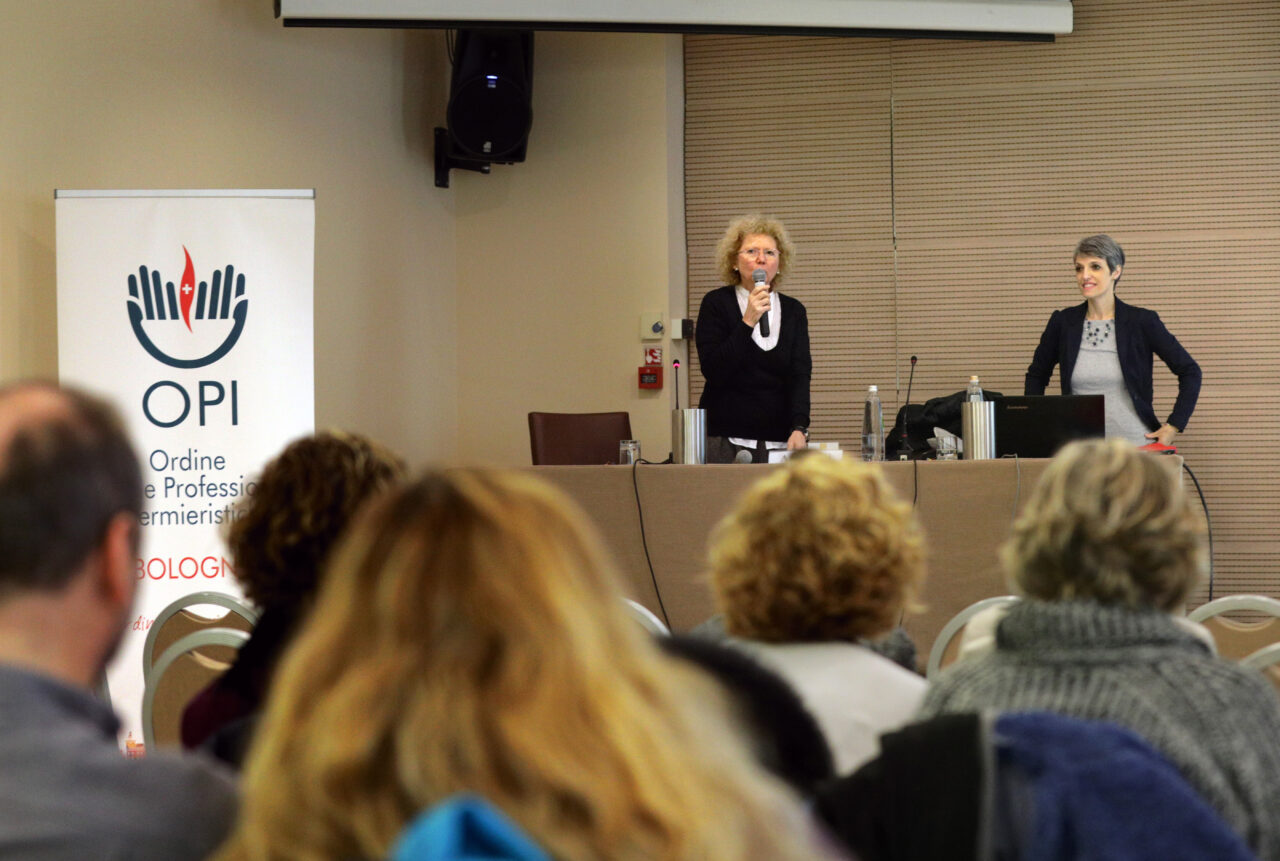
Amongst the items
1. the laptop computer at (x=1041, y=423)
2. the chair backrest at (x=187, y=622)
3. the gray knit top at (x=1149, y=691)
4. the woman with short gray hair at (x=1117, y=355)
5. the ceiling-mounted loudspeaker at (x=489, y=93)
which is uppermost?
the ceiling-mounted loudspeaker at (x=489, y=93)

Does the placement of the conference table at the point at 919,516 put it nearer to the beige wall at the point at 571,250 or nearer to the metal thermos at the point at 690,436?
the metal thermos at the point at 690,436

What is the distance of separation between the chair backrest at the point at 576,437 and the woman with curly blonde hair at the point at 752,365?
71 cm

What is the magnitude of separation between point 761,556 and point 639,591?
2569 millimetres

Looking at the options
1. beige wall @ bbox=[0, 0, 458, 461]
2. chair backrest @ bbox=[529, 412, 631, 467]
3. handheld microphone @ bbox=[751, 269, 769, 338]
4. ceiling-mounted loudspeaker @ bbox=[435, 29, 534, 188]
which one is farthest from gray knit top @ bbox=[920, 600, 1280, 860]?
ceiling-mounted loudspeaker @ bbox=[435, 29, 534, 188]

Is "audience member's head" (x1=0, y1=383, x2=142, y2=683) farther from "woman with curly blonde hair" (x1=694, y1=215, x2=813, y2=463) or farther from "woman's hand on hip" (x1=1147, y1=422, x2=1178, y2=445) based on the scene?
"woman's hand on hip" (x1=1147, y1=422, x2=1178, y2=445)

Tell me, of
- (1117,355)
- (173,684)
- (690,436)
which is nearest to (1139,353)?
(1117,355)

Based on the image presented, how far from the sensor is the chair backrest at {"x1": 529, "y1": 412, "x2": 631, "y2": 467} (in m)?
5.05

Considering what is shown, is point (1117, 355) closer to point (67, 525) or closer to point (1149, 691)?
point (1149, 691)

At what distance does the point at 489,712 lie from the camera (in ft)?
2.05

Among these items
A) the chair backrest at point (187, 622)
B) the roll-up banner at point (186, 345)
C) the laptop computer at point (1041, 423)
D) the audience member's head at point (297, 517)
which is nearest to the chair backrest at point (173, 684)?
the chair backrest at point (187, 622)

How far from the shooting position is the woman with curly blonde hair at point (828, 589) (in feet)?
4.64

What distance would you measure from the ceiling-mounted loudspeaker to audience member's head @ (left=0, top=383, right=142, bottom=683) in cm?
492

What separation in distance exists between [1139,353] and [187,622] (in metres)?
4.15

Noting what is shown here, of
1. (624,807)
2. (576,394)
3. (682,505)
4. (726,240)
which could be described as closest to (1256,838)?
(624,807)
